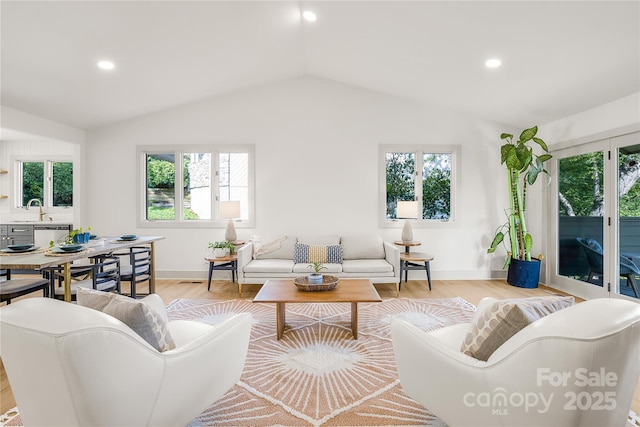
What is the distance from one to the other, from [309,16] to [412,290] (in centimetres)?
A: 371

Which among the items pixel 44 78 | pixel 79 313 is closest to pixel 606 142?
pixel 79 313

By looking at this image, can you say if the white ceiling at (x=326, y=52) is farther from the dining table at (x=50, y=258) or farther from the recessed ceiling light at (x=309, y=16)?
the dining table at (x=50, y=258)

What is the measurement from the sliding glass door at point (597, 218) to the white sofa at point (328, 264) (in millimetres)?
2420

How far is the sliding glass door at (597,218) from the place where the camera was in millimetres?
3551

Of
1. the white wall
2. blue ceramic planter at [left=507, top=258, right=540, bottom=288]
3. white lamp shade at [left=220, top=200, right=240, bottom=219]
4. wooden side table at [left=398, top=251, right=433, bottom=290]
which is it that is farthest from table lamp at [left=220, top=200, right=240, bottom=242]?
blue ceramic planter at [left=507, top=258, right=540, bottom=288]

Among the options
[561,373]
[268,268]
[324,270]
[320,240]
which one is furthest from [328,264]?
[561,373]

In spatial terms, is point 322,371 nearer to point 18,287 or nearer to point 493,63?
point 18,287

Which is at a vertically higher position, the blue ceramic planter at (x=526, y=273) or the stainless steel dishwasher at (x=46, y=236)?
the stainless steel dishwasher at (x=46, y=236)

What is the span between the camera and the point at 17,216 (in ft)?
20.3

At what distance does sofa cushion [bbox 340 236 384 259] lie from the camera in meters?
4.58

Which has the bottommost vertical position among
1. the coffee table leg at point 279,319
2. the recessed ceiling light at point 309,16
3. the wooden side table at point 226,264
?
the coffee table leg at point 279,319

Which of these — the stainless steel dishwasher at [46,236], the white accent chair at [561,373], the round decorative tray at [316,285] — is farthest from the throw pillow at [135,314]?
the stainless steel dishwasher at [46,236]

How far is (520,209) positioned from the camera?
14.9 ft

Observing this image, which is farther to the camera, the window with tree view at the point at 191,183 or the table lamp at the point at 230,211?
the window with tree view at the point at 191,183
